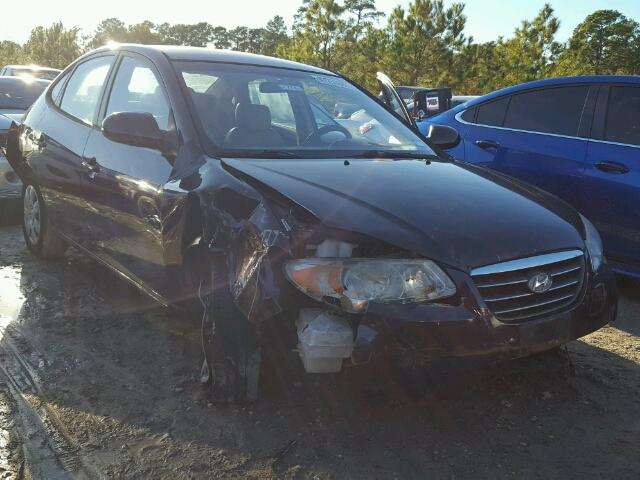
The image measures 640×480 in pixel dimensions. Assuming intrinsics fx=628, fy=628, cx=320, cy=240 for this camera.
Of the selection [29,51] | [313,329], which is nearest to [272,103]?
[313,329]

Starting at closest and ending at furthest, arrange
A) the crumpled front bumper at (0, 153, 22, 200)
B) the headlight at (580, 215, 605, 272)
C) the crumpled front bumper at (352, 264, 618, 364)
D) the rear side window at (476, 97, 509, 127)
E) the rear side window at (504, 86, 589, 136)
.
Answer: the crumpled front bumper at (352, 264, 618, 364)
the headlight at (580, 215, 605, 272)
the rear side window at (504, 86, 589, 136)
the rear side window at (476, 97, 509, 127)
the crumpled front bumper at (0, 153, 22, 200)

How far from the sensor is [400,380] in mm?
2318

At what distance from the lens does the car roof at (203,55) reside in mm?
3516

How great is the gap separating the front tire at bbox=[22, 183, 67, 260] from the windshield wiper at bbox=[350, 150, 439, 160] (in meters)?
2.56

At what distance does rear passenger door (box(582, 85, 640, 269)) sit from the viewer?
4.12m

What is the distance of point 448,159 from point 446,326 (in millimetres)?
1549

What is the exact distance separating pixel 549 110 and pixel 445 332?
3.26 m

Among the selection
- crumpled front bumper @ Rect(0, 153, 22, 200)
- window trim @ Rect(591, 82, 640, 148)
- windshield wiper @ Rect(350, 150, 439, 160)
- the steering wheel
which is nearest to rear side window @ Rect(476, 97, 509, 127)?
window trim @ Rect(591, 82, 640, 148)

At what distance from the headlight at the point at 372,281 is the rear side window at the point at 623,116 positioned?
2.74 metres

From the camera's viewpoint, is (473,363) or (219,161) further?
(219,161)

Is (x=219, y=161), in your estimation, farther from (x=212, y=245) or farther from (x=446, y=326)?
(x=446, y=326)

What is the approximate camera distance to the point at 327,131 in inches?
140

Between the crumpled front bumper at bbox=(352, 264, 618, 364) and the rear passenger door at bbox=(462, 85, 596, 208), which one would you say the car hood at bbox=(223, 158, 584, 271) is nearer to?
the crumpled front bumper at bbox=(352, 264, 618, 364)

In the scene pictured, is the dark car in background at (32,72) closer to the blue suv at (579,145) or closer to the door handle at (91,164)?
the door handle at (91,164)
